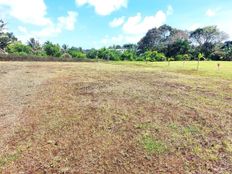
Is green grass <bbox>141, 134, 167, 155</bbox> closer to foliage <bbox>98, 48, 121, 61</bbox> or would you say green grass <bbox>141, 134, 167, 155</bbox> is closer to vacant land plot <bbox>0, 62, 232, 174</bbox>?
vacant land plot <bbox>0, 62, 232, 174</bbox>

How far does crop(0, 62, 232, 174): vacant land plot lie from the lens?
710cm

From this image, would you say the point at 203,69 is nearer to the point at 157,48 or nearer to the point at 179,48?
the point at 179,48

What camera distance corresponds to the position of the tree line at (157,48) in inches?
2176

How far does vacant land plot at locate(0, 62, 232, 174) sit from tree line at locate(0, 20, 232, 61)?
115 feet

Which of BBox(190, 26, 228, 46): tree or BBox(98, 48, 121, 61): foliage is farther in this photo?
BBox(190, 26, 228, 46): tree

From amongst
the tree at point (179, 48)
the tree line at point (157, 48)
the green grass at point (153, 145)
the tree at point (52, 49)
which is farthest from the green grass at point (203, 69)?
the tree at point (179, 48)

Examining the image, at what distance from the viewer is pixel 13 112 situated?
10633 millimetres

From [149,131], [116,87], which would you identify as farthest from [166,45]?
[149,131]

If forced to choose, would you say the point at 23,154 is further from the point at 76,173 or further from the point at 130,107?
the point at 130,107

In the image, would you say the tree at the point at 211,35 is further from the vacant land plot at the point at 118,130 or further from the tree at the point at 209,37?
the vacant land plot at the point at 118,130

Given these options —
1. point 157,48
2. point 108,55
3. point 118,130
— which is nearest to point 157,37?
point 157,48

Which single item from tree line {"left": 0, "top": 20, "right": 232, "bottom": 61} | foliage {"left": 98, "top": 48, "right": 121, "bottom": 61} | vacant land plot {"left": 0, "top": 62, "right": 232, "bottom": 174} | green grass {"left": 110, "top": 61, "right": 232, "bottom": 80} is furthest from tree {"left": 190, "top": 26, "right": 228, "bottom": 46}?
vacant land plot {"left": 0, "top": 62, "right": 232, "bottom": 174}

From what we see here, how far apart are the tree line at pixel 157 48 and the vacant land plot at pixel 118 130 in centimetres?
3497

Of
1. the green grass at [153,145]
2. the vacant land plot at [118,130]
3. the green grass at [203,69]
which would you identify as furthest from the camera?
the green grass at [203,69]
